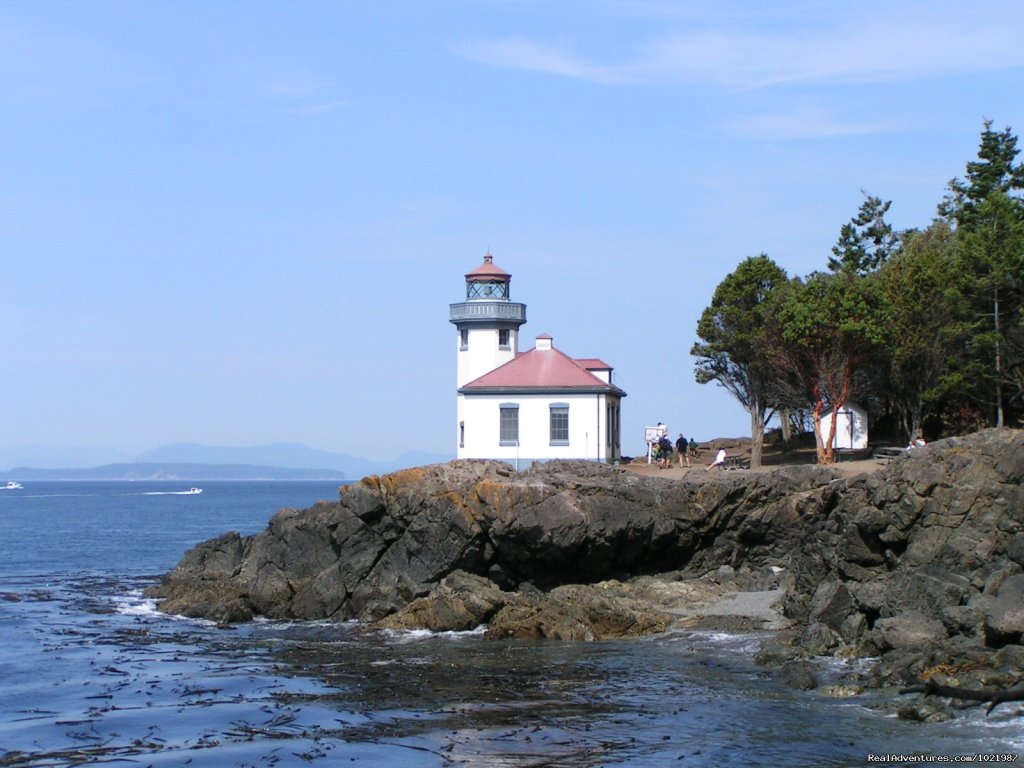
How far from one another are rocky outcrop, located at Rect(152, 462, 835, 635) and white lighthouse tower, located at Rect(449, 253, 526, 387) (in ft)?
49.9

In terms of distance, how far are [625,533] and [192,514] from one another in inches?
2960

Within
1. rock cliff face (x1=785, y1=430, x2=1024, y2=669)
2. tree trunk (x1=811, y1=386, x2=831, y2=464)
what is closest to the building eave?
tree trunk (x1=811, y1=386, x2=831, y2=464)

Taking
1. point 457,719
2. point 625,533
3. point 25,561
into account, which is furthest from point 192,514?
point 457,719

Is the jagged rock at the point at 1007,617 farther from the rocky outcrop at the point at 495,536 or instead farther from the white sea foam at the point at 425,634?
the white sea foam at the point at 425,634

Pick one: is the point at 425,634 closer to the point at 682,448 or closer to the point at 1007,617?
the point at 1007,617

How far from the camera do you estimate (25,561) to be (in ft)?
166

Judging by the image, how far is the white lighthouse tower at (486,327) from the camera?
155ft

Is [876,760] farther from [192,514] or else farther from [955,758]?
[192,514]

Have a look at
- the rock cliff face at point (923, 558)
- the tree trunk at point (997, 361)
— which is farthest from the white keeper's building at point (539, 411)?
the rock cliff face at point (923, 558)

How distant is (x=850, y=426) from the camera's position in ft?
151

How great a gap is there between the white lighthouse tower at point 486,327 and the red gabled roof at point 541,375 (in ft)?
6.63

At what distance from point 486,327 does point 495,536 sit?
65.0 ft

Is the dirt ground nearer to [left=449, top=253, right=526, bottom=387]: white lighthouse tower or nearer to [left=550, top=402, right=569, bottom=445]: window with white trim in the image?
[left=550, top=402, right=569, bottom=445]: window with white trim

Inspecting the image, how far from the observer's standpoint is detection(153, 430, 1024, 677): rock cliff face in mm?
22375
